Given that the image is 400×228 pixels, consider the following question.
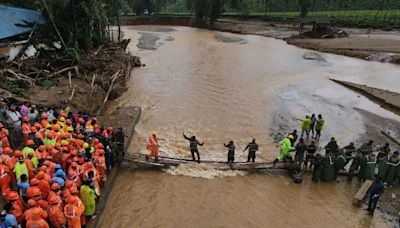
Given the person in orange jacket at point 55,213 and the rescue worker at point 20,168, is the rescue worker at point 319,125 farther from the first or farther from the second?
the rescue worker at point 20,168

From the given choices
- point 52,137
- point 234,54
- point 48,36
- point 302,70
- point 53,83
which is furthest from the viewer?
point 234,54

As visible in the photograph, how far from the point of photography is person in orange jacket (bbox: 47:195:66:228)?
7809 millimetres

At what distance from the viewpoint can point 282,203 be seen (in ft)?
36.1

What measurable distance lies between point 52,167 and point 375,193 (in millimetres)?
9039

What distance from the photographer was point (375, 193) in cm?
989

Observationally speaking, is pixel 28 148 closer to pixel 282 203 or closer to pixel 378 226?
pixel 282 203


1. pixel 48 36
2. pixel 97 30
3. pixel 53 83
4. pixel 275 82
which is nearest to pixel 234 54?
pixel 275 82

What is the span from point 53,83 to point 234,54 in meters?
22.9

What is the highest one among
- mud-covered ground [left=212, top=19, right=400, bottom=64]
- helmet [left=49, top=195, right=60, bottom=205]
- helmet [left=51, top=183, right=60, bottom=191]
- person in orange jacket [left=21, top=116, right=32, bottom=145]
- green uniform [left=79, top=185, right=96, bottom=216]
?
mud-covered ground [left=212, top=19, right=400, bottom=64]

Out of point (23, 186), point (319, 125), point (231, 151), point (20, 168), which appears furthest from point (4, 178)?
point (319, 125)

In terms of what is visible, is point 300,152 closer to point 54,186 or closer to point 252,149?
point 252,149

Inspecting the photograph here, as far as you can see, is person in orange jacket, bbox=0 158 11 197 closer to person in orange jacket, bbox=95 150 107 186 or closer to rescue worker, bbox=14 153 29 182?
rescue worker, bbox=14 153 29 182

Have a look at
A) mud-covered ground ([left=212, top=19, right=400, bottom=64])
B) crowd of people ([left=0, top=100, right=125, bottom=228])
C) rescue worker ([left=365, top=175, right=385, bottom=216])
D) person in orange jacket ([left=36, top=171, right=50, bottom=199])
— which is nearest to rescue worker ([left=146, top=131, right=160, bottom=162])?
crowd of people ([left=0, top=100, right=125, bottom=228])

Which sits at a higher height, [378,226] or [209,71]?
[209,71]
